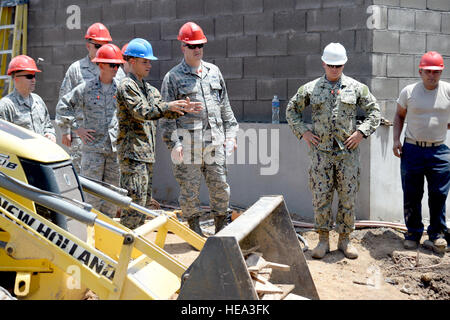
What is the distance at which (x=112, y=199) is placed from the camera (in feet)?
14.6

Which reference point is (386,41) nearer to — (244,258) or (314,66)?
(314,66)

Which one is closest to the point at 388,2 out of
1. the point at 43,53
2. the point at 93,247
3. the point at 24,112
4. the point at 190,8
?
the point at 190,8

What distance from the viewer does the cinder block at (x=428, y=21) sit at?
7157mm

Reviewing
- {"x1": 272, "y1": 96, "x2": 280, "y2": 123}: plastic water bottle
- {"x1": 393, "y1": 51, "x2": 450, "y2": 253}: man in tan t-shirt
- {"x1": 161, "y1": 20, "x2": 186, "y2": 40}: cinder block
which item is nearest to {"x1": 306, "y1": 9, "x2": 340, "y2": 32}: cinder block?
{"x1": 272, "y1": 96, "x2": 280, "y2": 123}: plastic water bottle

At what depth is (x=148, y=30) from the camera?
28.3ft

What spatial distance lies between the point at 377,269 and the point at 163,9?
192 inches

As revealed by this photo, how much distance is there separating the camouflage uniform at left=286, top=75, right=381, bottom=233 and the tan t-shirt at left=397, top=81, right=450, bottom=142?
47cm

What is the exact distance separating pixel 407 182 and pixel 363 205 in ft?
2.57

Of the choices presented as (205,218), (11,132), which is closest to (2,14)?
(205,218)

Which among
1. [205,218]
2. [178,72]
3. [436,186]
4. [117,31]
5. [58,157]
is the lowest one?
[205,218]

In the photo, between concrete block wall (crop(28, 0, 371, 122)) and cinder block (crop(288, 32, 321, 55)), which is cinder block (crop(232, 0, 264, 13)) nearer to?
concrete block wall (crop(28, 0, 371, 122))

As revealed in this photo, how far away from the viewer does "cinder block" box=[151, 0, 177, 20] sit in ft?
27.4
